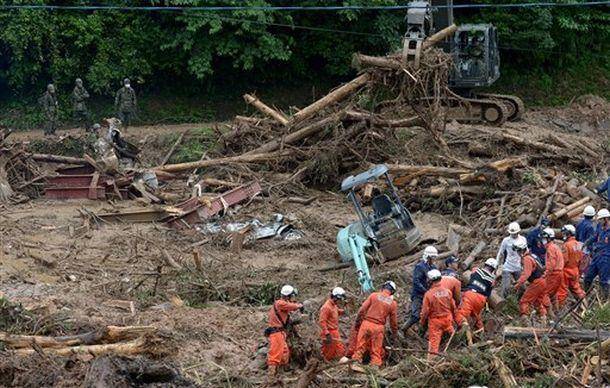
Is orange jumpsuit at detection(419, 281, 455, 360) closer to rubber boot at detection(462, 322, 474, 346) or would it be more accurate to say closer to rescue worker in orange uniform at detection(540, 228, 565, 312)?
rubber boot at detection(462, 322, 474, 346)

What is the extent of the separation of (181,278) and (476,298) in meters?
5.64

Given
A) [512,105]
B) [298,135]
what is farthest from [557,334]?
[512,105]

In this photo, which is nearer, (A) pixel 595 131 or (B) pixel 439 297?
(B) pixel 439 297

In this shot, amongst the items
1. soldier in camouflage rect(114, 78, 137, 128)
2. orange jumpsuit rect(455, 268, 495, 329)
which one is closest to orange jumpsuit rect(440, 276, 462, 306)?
orange jumpsuit rect(455, 268, 495, 329)

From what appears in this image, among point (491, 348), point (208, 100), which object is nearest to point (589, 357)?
point (491, 348)

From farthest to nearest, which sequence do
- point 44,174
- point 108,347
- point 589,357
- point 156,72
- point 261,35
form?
point 156,72
point 261,35
point 44,174
point 108,347
point 589,357

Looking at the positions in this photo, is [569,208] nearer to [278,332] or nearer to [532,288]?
[532,288]

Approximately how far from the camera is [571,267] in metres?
15.9

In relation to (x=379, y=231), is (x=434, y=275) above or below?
above

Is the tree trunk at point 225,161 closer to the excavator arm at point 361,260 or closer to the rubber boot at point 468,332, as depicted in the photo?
the excavator arm at point 361,260

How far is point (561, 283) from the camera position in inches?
611

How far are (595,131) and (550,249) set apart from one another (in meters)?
16.8

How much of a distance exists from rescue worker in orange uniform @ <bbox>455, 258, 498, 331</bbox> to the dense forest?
16.7 m

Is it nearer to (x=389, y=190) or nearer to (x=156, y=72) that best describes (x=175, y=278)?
(x=389, y=190)
